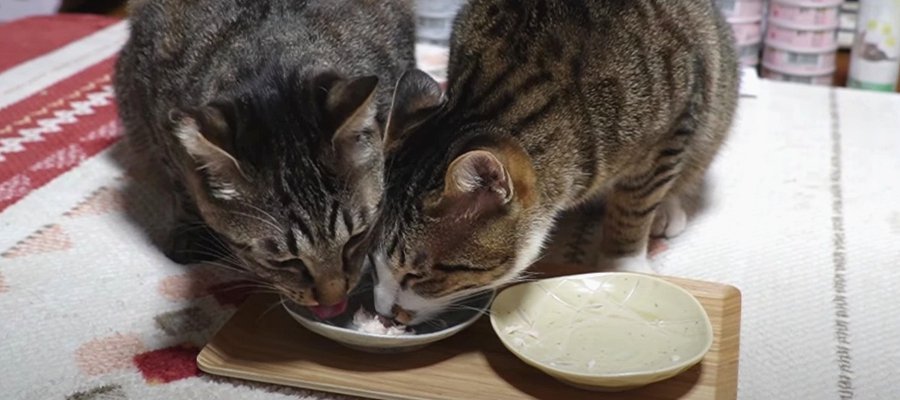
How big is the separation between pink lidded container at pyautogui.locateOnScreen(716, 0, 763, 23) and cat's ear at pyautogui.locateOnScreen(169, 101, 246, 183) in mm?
Result: 2036

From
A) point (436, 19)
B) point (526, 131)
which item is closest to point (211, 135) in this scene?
point (526, 131)

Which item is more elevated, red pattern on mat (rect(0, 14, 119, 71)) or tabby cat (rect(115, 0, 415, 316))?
tabby cat (rect(115, 0, 415, 316))

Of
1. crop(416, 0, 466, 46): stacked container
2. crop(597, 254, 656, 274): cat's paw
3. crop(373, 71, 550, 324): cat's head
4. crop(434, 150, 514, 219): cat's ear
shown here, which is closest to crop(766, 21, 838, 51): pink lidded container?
crop(416, 0, 466, 46): stacked container

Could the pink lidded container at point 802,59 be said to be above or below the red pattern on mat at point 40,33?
below

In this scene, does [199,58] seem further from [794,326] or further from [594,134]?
[794,326]

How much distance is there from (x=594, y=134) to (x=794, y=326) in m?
0.49

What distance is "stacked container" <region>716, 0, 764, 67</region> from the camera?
2.86 meters

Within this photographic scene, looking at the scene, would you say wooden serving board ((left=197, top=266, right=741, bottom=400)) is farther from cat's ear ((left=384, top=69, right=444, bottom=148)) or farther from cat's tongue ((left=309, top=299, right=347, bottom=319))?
cat's ear ((left=384, top=69, right=444, bottom=148))

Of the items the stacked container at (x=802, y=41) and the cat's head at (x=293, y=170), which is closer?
the cat's head at (x=293, y=170)

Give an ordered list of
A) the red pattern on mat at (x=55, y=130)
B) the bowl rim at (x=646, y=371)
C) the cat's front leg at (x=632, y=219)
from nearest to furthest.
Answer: the bowl rim at (x=646, y=371) < the cat's front leg at (x=632, y=219) < the red pattern on mat at (x=55, y=130)

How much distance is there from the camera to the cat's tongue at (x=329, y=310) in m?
1.38

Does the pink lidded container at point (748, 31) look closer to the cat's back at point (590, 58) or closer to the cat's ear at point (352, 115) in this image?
the cat's back at point (590, 58)

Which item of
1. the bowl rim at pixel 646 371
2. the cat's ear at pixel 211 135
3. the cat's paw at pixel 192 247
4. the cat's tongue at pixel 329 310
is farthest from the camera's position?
the cat's paw at pixel 192 247

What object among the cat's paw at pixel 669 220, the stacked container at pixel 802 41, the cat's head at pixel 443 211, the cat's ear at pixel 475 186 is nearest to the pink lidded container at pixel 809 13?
the stacked container at pixel 802 41
